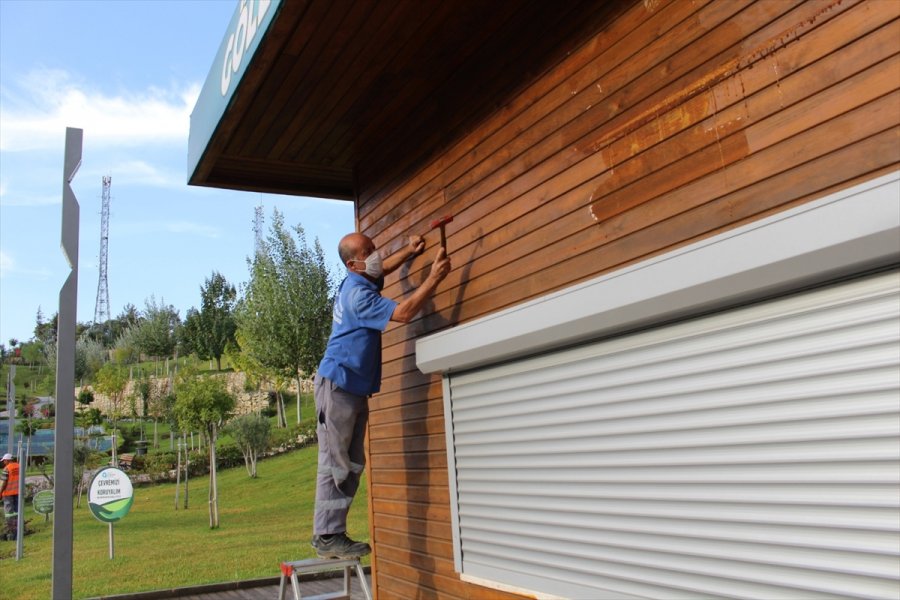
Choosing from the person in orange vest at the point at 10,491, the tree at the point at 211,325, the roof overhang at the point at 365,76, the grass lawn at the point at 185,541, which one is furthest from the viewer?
the tree at the point at 211,325

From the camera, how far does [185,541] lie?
14.6m

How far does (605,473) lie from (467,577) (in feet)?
4.52

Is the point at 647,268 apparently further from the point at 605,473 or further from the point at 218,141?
the point at 218,141

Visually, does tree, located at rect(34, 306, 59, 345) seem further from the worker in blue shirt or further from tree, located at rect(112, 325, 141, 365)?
the worker in blue shirt

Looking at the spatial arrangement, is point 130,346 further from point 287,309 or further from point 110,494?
point 110,494

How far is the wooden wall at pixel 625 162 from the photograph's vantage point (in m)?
2.20

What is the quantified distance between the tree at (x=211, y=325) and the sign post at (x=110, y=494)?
37.8 metres

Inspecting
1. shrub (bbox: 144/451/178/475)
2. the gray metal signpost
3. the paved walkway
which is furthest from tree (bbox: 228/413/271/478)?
the gray metal signpost

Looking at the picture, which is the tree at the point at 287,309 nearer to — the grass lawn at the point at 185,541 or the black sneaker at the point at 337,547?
the grass lawn at the point at 185,541

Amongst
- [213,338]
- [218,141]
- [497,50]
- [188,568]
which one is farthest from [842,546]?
[213,338]

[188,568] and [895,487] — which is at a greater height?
[895,487]

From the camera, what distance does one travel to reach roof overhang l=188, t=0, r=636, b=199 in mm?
3779

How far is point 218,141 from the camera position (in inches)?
207

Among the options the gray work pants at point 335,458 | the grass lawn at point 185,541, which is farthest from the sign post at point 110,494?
the gray work pants at point 335,458
